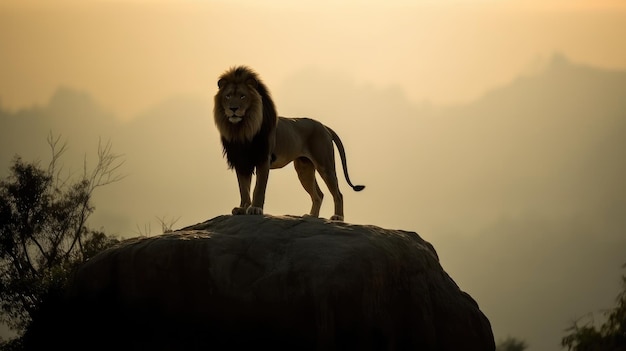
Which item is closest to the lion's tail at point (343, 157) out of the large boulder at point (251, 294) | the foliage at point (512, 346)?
the large boulder at point (251, 294)

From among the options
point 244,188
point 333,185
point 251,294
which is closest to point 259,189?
point 244,188

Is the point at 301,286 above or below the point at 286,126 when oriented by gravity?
below

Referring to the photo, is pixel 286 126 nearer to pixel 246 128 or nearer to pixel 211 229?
pixel 246 128

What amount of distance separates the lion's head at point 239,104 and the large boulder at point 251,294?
109cm

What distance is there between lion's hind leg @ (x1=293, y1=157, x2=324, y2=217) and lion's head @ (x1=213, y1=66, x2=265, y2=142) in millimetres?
1341

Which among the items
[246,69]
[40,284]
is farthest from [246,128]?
[40,284]

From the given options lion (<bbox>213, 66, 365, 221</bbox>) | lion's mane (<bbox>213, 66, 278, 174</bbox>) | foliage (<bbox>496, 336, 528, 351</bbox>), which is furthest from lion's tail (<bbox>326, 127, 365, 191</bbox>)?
foliage (<bbox>496, 336, 528, 351</bbox>)

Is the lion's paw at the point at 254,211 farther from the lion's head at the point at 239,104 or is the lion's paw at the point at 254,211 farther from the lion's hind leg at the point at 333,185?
the lion's hind leg at the point at 333,185

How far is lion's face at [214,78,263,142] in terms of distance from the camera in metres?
12.1

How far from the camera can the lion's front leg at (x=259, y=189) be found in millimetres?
11844

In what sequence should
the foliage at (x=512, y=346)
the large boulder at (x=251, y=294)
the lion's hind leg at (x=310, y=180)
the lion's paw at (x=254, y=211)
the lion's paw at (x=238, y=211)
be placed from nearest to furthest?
the large boulder at (x=251, y=294) → the lion's paw at (x=254, y=211) → the lion's paw at (x=238, y=211) → the lion's hind leg at (x=310, y=180) → the foliage at (x=512, y=346)

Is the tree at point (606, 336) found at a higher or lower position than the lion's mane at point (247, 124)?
lower

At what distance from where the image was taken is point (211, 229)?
11.6m

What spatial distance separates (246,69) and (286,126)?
A: 861 mm
